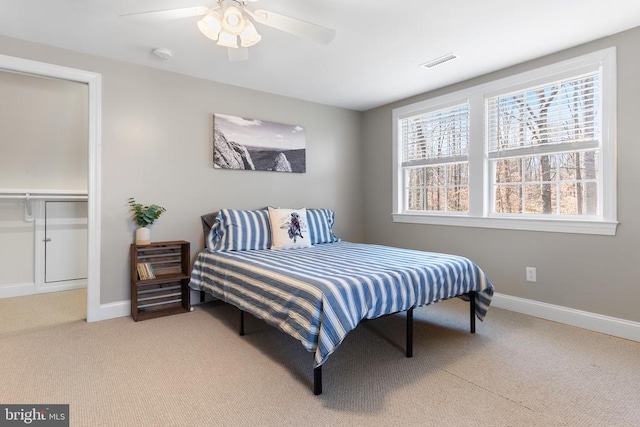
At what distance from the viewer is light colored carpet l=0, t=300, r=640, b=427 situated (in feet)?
5.57

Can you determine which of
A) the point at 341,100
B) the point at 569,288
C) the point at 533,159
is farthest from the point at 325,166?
the point at 569,288

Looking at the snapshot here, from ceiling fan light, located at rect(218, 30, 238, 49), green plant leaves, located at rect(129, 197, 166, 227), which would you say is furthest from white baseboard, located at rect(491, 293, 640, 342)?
green plant leaves, located at rect(129, 197, 166, 227)

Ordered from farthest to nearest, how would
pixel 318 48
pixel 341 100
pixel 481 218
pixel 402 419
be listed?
pixel 341 100 → pixel 481 218 → pixel 318 48 → pixel 402 419

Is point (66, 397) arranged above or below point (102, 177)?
below

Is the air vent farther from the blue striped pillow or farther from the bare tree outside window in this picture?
the blue striped pillow

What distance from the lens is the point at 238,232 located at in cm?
343

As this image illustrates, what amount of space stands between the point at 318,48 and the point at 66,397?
2.94 meters

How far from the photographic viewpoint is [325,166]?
4617 mm

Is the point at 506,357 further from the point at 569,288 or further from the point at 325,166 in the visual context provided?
the point at 325,166

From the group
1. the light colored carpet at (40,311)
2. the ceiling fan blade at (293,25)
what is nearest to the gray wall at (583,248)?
the ceiling fan blade at (293,25)

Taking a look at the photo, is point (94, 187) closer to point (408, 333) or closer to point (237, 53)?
point (237, 53)

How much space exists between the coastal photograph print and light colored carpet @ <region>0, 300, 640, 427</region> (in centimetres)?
182

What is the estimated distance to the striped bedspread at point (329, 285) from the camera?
1.89m

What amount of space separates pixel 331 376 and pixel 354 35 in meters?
2.47
